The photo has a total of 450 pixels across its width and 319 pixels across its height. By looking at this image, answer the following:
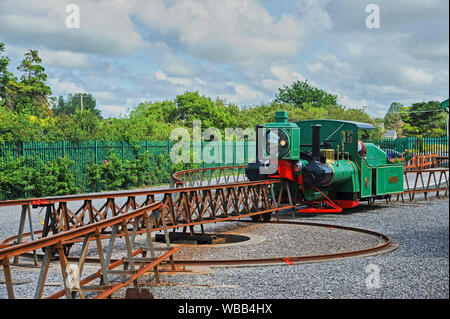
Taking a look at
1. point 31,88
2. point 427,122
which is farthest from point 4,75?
point 427,122

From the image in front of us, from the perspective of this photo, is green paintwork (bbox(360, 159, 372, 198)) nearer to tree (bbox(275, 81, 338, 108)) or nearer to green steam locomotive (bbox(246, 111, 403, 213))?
green steam locomotive (bbox(246, 111, 403, 213))

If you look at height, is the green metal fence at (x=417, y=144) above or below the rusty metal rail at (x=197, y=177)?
above

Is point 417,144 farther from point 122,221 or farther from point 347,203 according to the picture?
point 122,221

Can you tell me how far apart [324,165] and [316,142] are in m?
0.64

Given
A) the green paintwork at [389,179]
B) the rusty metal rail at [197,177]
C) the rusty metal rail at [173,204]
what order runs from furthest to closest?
the green paintwork at [389,179] → the rusty metal rail at [197,177] → the rusty metal rail at [173,204]

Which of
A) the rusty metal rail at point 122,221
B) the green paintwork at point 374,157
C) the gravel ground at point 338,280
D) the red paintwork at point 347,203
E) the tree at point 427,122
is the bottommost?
the gravel ground at point 338,280

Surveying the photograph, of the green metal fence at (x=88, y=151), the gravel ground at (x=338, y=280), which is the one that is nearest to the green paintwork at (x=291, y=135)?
the gravel ground at (x=338, y=280)

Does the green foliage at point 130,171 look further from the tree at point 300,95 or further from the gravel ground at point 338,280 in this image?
the tree at point 300,95

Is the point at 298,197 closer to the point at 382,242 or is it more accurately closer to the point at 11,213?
the point at 382,242

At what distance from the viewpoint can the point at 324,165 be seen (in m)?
13.2

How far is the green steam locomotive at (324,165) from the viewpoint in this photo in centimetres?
1309

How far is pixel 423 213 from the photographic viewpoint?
1454 centimetres
